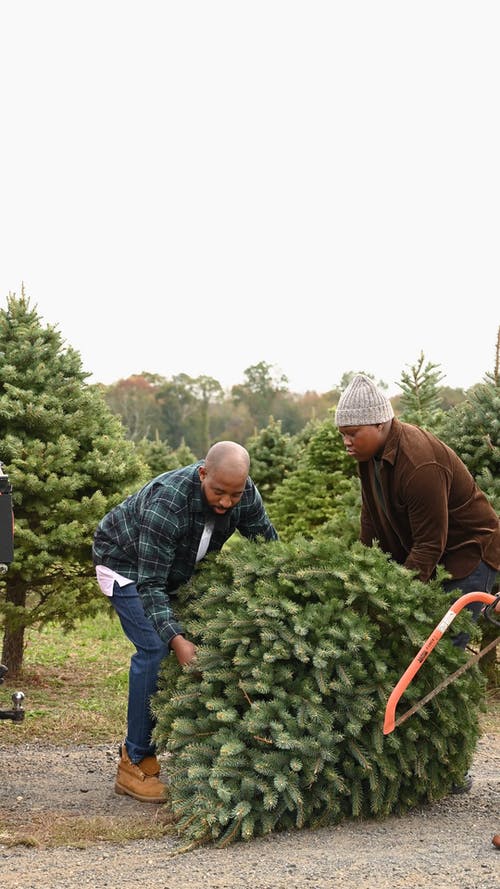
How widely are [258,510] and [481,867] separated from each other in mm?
1943

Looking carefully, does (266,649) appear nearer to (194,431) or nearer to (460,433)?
(460,433)

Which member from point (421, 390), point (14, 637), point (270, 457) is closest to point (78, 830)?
point (14, 637)

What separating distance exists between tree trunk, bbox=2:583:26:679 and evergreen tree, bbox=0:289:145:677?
10mm

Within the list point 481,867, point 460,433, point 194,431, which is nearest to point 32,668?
point 460,433

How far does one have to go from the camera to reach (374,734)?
4.55 meters

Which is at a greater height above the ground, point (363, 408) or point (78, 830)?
point (363, 408)

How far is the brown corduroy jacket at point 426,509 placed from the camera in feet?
15.4

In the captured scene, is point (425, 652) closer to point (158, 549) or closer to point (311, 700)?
point (311, 700)

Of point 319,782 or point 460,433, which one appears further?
point 460,433

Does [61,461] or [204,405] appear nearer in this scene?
[61,461]

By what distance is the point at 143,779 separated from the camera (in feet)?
17.6

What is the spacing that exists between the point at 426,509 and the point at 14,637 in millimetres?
5077


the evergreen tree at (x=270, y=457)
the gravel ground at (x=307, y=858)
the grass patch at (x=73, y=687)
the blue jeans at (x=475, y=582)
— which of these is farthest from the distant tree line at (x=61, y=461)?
the evergreen tree at (x=270, y=457)

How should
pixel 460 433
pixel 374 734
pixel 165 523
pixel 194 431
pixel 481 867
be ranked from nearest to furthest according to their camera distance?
pixel 481 867 → pixel 374 734 → pixel 165 523 → pixel 460 433 → pixel 194 431
